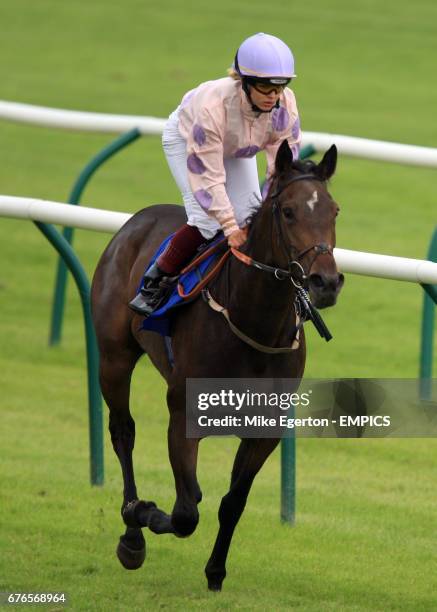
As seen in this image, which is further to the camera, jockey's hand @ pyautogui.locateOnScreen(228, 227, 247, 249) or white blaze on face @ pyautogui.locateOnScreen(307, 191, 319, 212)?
jockey's hand @ pyautogui.locateOnScreen(228, 227, 247, 249)

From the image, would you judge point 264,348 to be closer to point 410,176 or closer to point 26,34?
point 410,176

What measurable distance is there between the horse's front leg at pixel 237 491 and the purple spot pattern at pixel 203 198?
889 millimetres

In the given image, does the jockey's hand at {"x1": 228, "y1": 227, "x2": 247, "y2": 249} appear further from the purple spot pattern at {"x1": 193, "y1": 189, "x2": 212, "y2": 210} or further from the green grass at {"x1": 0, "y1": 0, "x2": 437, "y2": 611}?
the green grass at {"x1": 0, "y1": 0, "x2": 437, "y2": 611}

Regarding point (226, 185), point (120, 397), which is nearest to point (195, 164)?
point (226, 185)

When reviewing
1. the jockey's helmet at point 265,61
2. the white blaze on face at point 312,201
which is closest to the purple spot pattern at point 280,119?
the jockey's helmet at point 265,61

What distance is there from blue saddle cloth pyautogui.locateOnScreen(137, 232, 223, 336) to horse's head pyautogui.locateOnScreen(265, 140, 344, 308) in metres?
0.47

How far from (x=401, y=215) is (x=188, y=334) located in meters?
7.96

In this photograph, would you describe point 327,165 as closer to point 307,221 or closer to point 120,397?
Answer: point 307,221

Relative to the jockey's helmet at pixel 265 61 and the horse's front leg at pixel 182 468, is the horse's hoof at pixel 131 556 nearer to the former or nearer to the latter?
the horse's front leg at pixel 182 468

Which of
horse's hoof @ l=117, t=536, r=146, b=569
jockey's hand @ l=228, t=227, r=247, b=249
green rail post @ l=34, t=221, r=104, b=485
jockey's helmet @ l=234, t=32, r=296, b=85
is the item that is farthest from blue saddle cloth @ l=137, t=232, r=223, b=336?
green rail post @ l=34, t=221, r=104, b=485

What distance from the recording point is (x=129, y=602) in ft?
17.3

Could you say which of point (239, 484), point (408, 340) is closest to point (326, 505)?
point (239, 484)

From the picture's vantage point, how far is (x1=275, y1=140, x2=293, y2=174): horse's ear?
4699 mm

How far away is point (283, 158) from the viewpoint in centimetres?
472
